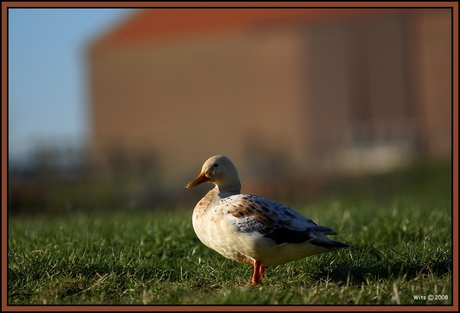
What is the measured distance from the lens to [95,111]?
40.3 m

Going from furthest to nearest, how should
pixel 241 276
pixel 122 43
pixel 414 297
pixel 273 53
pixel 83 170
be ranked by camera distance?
pixel 122 43
pixel 273 53
pixel 83 170
pixel 241 276
pixel 414 297

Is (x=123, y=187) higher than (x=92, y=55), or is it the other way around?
(x=92, y=55)

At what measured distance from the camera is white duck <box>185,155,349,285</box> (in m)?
4.79

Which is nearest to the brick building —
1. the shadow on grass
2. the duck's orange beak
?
the duck's orange beak

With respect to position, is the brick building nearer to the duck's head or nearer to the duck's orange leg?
the duck's head

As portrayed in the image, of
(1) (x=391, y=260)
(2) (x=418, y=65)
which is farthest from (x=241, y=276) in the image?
(2) (x=418, y=65)

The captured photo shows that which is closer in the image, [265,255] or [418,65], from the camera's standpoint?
[265,255]

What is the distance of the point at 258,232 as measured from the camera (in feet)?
15.8

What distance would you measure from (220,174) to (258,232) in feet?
2.63

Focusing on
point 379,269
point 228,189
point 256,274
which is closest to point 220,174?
point 228,189

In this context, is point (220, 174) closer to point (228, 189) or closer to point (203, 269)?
point (228, 189)

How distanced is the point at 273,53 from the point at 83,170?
17076mm

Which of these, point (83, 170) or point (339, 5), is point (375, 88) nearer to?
point (83, 170)

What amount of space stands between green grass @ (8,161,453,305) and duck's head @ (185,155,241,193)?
63cm
